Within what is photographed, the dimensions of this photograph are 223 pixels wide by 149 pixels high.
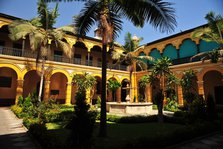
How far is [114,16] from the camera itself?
25.4 ft

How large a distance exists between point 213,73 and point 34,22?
22.2 m

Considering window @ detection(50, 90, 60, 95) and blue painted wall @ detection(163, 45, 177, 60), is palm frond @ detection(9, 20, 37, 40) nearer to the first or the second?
window @ detection(50, 90, 60, 95)

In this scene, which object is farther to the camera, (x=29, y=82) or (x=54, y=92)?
(x=54, y=92)

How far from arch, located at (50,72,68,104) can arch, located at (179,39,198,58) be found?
671 inches

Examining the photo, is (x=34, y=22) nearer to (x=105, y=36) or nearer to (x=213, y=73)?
(x=105, y=36)

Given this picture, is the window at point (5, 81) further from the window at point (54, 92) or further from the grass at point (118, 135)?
the grass at point (118, 135)

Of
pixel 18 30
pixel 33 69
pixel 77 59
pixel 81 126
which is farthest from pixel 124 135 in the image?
pixel 77 59

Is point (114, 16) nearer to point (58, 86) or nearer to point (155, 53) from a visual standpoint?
point (58, 86)

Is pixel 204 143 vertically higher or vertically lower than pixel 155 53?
lower

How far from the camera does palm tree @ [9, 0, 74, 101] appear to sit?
1494 cm

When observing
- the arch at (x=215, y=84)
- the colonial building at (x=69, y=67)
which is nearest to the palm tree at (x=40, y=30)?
the colonial building at (x=69, y=67)

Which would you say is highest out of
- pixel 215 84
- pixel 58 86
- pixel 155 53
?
pixel 155 53

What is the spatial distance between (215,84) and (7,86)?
1034 inches

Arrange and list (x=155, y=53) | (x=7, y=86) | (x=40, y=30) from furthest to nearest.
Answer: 1. (x=155, y=53)
2. (x=7, y=86)
3. (x=40, y=30)
